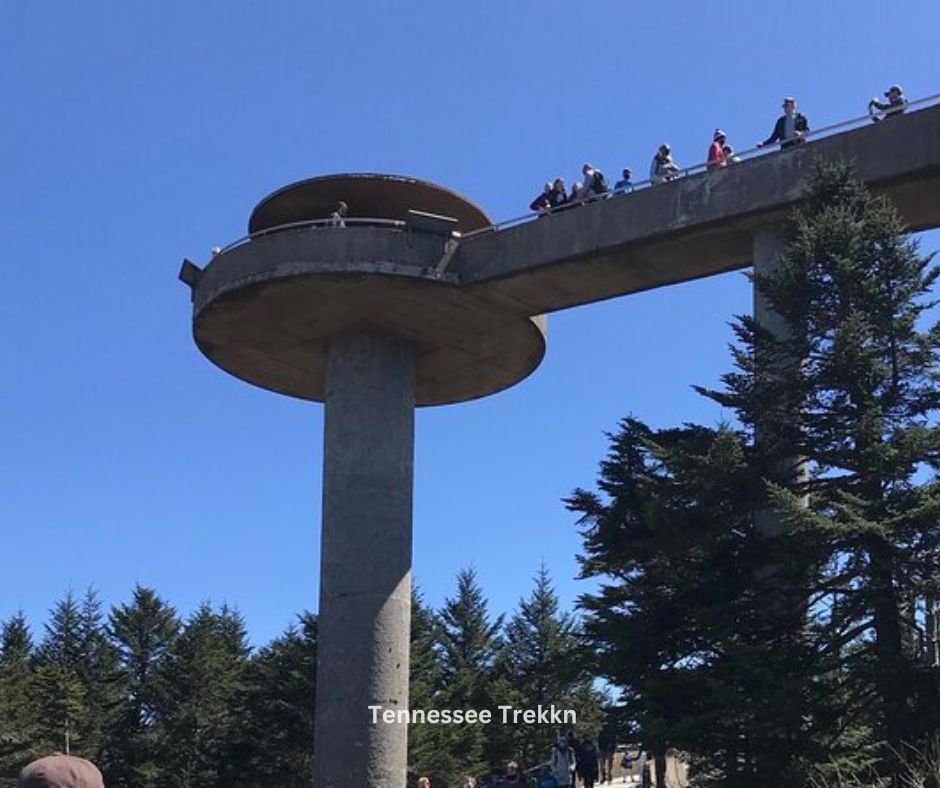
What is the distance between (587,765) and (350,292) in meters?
9.41

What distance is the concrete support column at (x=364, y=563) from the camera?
21188mm

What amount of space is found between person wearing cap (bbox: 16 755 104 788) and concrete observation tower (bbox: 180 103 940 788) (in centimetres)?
1614

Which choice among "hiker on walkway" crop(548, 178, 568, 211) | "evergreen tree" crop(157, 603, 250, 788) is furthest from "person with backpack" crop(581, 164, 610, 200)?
"evergreen tree" crop(157, 603, 250, 788)

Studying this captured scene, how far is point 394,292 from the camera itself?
2261 cm

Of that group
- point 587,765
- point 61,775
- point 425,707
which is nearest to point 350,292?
point 587,765

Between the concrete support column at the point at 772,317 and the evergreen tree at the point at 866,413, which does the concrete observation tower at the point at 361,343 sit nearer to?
the concrete support column at the point at 772,317

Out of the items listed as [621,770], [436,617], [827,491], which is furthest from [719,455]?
[436,617]

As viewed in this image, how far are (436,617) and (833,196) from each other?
30159mm

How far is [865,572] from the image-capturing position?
48.3 ft

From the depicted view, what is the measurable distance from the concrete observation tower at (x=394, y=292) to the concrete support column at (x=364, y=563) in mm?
28

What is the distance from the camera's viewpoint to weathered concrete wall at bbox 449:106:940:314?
18.5 meters

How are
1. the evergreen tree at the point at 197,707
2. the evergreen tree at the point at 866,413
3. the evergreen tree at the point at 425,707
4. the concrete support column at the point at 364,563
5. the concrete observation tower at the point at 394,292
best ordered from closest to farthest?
1. the evergreen tree at the point at 866,413
2. the concrete observation tower at the point at 394,292
3. the concrete support column at the point at 364,563
4. the evergreen tree at the point at 425,707
5. the evergreen tree at the point at 197,707

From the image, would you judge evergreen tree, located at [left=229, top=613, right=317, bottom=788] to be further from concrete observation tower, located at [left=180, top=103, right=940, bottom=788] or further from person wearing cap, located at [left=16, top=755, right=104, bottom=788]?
person wearing cap, located at [left=16, top=755, right=104, bottom=788]

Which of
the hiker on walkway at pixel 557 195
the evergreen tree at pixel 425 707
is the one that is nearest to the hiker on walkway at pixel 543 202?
the hiker on walkway at pixel 557 195
